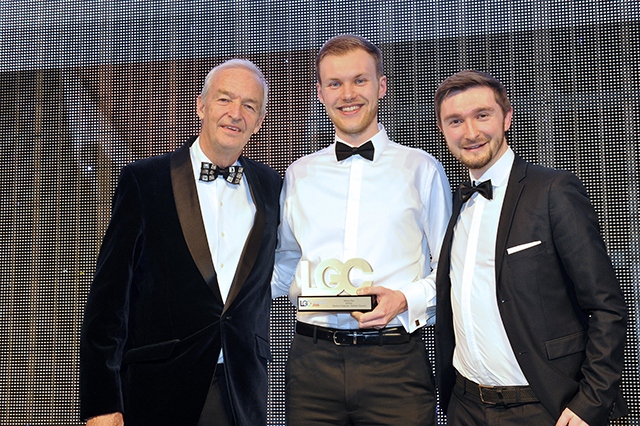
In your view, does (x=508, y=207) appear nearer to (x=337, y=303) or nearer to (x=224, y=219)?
(x=337, y=303)

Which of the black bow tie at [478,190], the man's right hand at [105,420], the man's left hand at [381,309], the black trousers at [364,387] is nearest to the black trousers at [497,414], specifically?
the black trousers at [364,387]

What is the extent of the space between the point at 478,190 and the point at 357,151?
56cm

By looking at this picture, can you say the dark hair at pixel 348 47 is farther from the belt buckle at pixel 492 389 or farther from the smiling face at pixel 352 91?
the belt buckle at pixel 492 389

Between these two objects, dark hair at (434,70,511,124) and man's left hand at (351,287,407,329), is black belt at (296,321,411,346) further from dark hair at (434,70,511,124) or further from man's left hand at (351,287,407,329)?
dark hair at (434,70,511,124)

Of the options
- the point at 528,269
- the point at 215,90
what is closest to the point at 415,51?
the point at 215,90

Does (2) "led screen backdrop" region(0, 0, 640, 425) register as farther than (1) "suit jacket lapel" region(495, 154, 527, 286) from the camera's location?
Yes

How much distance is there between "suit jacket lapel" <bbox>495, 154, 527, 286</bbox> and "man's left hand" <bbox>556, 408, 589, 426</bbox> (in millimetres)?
505

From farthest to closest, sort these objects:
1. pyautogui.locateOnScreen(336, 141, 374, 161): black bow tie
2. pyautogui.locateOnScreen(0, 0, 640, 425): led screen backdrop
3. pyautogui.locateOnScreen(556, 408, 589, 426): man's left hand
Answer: pyautogui.locateOnScreen(0, 0, 640, 425): led screen backdrop
pyautogui.locateOnScreen(336, 141, 374, 161): black bow tie
pyautogui.locateOnScreen(556, 408, 589, 426): man's left hand

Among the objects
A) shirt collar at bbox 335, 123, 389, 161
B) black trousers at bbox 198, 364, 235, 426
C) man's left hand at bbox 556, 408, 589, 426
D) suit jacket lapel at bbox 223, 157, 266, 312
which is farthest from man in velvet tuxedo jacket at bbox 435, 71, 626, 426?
black trousers at bbox 198, 364, 235, 426

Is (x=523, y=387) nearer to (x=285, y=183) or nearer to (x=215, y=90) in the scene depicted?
(x=285, y=183)

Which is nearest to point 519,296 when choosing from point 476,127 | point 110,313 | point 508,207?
point 508,207

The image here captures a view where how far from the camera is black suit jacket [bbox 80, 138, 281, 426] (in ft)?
7.79

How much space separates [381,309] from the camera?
2266mm

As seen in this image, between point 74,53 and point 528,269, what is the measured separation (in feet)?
10.8
